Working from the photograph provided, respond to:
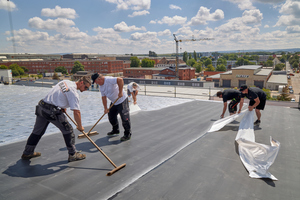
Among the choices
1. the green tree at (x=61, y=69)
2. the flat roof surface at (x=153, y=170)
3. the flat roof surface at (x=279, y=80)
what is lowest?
the flat roof surface at (x=279, y=80)

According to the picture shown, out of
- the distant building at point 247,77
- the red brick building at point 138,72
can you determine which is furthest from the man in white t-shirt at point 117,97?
the red brick building at point 138,72

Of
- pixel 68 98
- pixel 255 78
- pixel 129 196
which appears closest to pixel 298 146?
pixel 129 196

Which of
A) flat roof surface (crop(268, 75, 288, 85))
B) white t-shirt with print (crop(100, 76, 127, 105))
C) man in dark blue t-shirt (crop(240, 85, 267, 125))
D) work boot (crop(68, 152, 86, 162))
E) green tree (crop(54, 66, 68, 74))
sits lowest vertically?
flat roof surface (crop(268, 75, 288, 85))

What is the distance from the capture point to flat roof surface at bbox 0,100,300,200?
2.44 metres

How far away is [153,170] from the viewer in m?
2.99

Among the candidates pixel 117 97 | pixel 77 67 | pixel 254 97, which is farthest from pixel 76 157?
pixel 77 67

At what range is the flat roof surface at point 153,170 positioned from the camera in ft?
7.99

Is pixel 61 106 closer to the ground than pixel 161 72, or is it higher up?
higher up

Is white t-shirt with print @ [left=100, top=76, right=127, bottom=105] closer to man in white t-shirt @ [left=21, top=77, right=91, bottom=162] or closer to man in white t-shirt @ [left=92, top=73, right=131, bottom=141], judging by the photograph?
man in white t-shirt @ [left=92, top=73, right=131, bottom=141]

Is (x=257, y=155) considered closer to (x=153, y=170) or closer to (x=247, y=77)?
(x=153, y=170)

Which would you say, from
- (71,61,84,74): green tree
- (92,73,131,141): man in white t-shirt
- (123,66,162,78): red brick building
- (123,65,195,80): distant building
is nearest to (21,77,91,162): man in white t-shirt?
(92,73,131,141): man in white t-shirt

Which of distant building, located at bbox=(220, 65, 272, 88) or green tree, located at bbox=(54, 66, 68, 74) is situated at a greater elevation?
green tree, located at bbox=(54, 66, 68, 74)

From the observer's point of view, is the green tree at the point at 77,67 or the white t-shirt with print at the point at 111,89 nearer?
the white t-shirt with print at the point at 111,89

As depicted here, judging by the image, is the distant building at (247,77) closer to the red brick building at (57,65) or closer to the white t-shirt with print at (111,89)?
the red brick building at (57,65)
